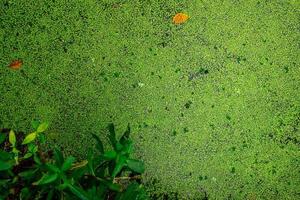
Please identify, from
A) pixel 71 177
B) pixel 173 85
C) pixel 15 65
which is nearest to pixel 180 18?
pixel 173 85

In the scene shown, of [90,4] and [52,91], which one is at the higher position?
[90,4]

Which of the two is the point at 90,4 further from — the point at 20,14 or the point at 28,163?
the point at 28,163

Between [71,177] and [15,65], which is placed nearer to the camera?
[71,177]

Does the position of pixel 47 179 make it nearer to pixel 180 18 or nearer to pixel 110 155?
pixel 110 155

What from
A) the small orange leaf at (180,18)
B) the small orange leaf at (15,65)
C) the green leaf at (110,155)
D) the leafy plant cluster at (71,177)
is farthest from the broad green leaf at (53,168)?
the small orange leaf at (180,18)

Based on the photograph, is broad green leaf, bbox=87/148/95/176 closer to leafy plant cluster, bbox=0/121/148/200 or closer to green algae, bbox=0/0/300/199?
leafy plant cluster, bbox=0/121/148/200

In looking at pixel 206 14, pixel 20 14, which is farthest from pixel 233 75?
pixel 20 14
